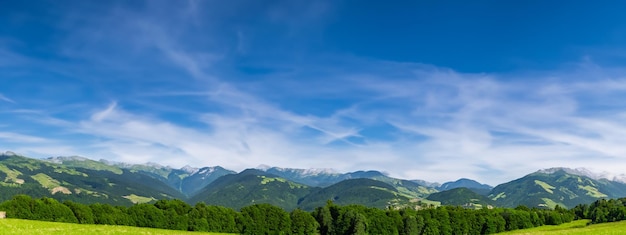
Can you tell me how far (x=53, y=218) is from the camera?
78.1 m

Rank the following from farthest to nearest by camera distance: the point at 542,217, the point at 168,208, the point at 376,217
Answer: the point at 542,217 < the point at 376,217 < the point at 168,208

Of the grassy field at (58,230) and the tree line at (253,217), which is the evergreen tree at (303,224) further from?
the grassy field at (58,230)

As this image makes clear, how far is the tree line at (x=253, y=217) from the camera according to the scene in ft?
264

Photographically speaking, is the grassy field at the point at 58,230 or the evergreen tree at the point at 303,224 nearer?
the grassy field at the point at 58,230

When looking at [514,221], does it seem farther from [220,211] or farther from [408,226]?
[220,211]

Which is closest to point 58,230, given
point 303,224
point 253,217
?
point 253,217

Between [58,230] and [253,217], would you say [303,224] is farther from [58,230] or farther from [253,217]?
[58,230]

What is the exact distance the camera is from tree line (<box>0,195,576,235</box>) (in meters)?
80.5

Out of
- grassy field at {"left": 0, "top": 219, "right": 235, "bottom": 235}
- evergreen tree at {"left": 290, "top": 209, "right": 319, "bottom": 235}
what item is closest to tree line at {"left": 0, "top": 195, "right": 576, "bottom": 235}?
evergreen tree at {"left": 290, "top": 209, "right": 319, "bottom": 235}

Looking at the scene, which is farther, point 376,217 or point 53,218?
point 376,217

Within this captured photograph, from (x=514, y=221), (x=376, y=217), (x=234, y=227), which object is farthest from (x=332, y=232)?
(x=514, y=221)

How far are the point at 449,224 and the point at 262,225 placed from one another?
180 feet

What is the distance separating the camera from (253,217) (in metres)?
94.9

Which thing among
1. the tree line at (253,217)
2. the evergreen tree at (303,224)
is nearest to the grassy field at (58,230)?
the tree line at (253,217)
